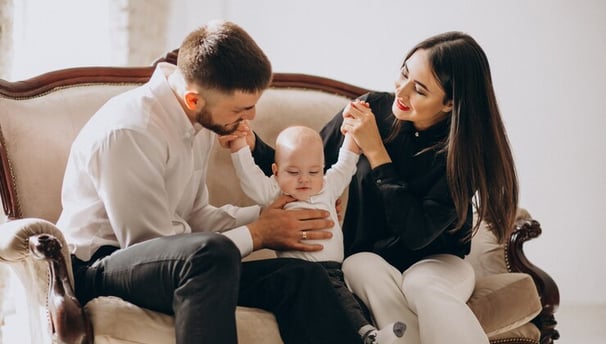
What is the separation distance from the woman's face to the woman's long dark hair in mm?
22

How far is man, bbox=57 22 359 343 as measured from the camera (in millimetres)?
1974

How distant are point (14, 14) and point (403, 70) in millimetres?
1508

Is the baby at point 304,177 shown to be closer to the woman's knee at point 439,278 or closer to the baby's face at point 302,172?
the baby's face at point 302,172

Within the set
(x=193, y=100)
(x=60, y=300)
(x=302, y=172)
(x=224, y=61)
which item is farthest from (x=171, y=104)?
(x=60, y=300)

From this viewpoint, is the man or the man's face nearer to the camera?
the man

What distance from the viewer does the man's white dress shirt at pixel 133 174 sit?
210 cm

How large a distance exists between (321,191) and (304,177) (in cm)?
9

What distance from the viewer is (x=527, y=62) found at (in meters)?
4.09

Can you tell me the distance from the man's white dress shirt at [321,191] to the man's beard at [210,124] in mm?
220

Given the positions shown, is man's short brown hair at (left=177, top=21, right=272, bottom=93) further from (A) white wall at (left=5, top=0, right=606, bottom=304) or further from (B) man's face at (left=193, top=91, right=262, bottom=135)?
(A) white wall at (left=5, top=0, right=606, bottom=304)

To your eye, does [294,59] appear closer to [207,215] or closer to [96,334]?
[207,215]

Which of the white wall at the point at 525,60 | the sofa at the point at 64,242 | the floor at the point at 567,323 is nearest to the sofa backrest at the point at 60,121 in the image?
the sofa at the point at 64,242

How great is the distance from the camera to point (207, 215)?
2.50 m

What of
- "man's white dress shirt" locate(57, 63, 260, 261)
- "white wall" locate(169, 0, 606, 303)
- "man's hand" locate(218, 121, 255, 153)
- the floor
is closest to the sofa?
"man's white dress shirt" locate(57, 63, 260, 261)
